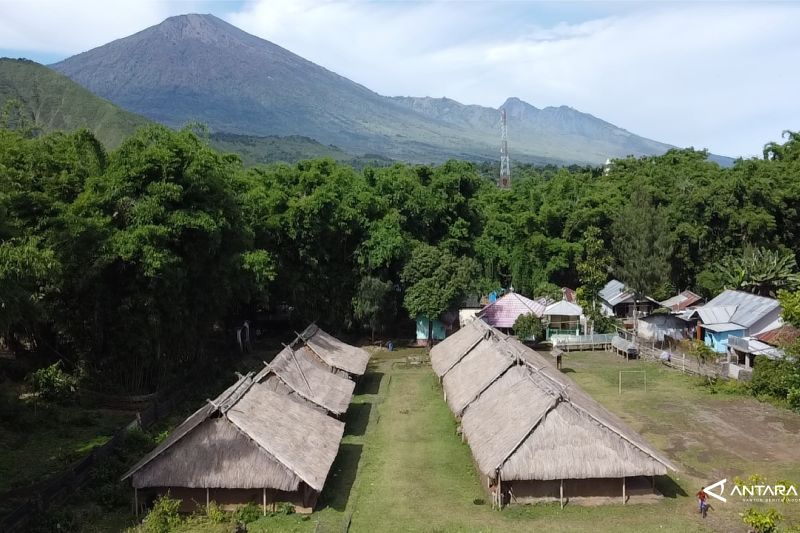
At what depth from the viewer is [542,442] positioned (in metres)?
15.7

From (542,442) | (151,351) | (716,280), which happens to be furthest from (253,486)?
(716,280)

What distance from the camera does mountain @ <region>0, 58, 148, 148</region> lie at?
112562mm

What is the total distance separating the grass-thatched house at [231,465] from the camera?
1497 cm

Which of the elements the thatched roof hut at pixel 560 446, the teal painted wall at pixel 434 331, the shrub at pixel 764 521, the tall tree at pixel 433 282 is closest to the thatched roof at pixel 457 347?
the tall tree at pixel 433 282

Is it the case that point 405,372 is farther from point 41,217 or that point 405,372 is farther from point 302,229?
point 41,217

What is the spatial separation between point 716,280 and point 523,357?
23.0 meters

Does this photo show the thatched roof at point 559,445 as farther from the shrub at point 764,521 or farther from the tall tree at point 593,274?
the tall tree at point 593,274

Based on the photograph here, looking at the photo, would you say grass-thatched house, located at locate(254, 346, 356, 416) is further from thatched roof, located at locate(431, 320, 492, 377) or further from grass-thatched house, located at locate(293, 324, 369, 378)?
thatched roof, located at locate(431, 320, 492, 377)

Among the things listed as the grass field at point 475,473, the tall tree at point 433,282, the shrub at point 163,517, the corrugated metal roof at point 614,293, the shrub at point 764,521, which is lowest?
the grass field at point 475,473

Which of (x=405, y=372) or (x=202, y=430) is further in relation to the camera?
(x=405, y=372)

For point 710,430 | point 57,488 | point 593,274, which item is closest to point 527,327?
point 593,274

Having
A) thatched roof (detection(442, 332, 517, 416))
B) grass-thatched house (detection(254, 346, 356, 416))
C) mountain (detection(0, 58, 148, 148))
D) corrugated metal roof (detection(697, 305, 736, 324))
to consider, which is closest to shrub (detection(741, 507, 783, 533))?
thatched roof (detection(442, 332, 517, 416))

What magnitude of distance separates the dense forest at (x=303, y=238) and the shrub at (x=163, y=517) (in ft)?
17.9

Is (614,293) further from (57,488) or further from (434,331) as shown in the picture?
(57,488)
